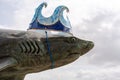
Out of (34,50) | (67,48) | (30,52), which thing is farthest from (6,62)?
(67,48)

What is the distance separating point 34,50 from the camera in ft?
36.9

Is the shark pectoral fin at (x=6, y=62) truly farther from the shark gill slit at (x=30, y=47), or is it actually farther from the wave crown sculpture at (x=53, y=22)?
the wave crown sculpture at (x=53, y=22)

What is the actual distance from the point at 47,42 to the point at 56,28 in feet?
2.58

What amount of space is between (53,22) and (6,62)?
2229 mm

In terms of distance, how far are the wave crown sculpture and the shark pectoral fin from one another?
1.72m

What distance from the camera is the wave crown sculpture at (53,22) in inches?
478

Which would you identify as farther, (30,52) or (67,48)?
(67,48)

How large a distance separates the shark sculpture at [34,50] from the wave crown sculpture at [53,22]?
5 centimetres

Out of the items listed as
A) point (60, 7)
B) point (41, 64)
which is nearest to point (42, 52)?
point (41, 64)

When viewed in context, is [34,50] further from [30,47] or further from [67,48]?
[67,48]

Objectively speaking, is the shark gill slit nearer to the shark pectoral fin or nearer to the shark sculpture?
the shark sculpture

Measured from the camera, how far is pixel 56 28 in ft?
39.8

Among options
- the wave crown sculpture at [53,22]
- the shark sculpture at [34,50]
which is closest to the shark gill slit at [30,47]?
the shark sculpture at [34,50]

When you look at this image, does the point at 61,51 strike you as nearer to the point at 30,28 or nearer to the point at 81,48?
the point at 81,48
